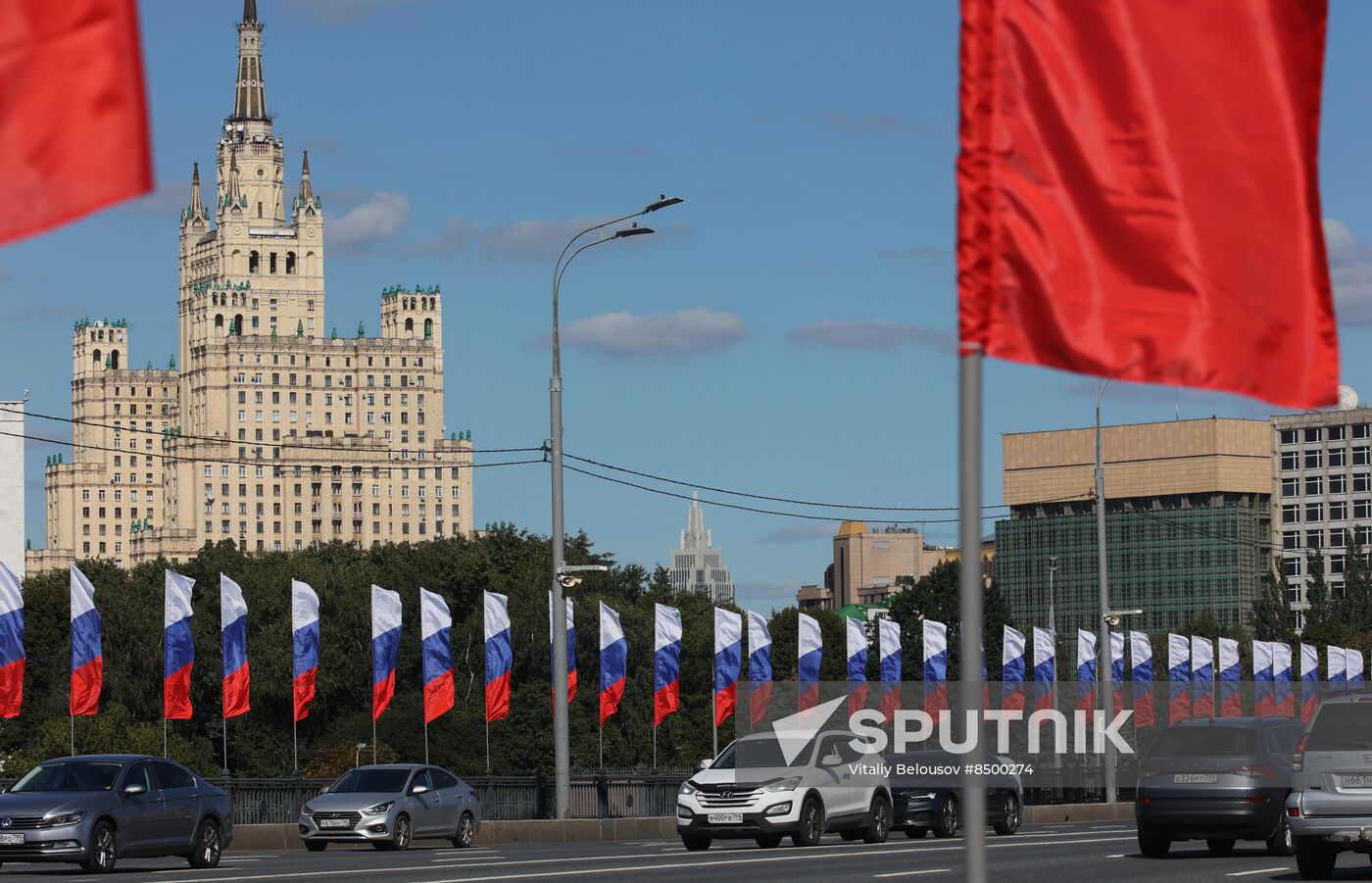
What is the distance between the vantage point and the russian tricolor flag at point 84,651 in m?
46.2

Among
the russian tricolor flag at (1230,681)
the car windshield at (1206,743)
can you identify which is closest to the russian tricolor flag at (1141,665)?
the russian tricolor flag at (1230,681)

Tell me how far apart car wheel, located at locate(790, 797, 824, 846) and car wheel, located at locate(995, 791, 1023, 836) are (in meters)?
5.60

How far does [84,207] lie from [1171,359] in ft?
10.8

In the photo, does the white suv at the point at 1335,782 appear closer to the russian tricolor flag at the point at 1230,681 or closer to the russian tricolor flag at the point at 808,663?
the russian tricolor flag at the point at 808,663

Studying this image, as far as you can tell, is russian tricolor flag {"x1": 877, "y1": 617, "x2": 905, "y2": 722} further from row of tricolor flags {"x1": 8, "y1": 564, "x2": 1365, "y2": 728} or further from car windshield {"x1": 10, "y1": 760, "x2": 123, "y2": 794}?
car windshield {"x1": 10, "y1": 760, "x2": 123, "y2": 794}

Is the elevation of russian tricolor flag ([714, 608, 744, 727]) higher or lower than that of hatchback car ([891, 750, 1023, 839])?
higher

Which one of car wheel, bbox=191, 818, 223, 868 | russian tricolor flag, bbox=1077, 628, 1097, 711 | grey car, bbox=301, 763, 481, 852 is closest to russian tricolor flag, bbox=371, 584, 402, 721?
grey car, bbox=301, 763, 481, 852

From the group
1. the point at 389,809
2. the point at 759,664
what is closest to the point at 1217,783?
the point at 389,809

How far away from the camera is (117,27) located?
5410mm

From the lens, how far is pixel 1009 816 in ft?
114

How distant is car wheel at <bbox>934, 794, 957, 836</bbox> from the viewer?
33.9m

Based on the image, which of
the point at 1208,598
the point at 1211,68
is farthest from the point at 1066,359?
the point at 1208,598

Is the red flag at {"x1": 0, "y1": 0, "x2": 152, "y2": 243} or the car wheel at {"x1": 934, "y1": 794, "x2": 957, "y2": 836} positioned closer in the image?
the red flag at {"x1": 0, "y1": 0, "x2": 152, "y2": 243}

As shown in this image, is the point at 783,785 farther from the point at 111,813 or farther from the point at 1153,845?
the point at 111,813
